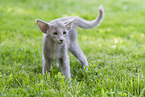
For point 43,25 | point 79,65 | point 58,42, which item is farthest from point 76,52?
point 43,25

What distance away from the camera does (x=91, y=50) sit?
507 centimetres

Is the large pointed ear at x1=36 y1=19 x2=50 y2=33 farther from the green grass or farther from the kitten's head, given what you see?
the green grass

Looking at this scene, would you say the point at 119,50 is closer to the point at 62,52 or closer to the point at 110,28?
the point at 62,52

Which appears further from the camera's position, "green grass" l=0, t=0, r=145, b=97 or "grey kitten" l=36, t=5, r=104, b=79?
"grey kitten" l=36, t=5, r=104, b=79

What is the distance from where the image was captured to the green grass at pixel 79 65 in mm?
2791

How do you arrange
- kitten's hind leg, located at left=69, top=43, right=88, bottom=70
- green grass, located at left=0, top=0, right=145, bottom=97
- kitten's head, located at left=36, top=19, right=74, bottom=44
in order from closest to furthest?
green grass, located at left=0, top=0, right=145, bottom=97 → kitten's head, located at left=36, top=19, right=74, bottom=44 → kitten's hind leg, located at left=69, top=43, right=88, bottom=70

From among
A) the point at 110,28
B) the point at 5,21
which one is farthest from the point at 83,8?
the point at 5,21

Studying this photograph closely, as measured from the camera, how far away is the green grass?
2.79 meters

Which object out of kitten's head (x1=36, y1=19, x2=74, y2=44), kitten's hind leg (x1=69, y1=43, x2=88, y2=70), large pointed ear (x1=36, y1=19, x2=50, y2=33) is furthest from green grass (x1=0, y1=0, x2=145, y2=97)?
large pointed ear (x1=36, y1=19, x2=50, y2=33)

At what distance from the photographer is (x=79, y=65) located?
13.5 feet

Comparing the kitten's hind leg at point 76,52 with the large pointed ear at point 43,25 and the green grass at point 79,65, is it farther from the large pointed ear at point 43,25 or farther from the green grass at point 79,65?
the large pointed ear at point 43,25

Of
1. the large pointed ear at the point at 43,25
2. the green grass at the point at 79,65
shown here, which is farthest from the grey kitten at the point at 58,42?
the green grass at the point at 79,65

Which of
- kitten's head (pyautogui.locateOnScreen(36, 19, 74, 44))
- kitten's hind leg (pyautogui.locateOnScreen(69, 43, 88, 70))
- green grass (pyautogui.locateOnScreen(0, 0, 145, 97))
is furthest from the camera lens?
kitten's hind leg (pyautogui.locateOnScreen(69, 43, 88, 70))

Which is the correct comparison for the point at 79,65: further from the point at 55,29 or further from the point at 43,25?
the point at 43,25
